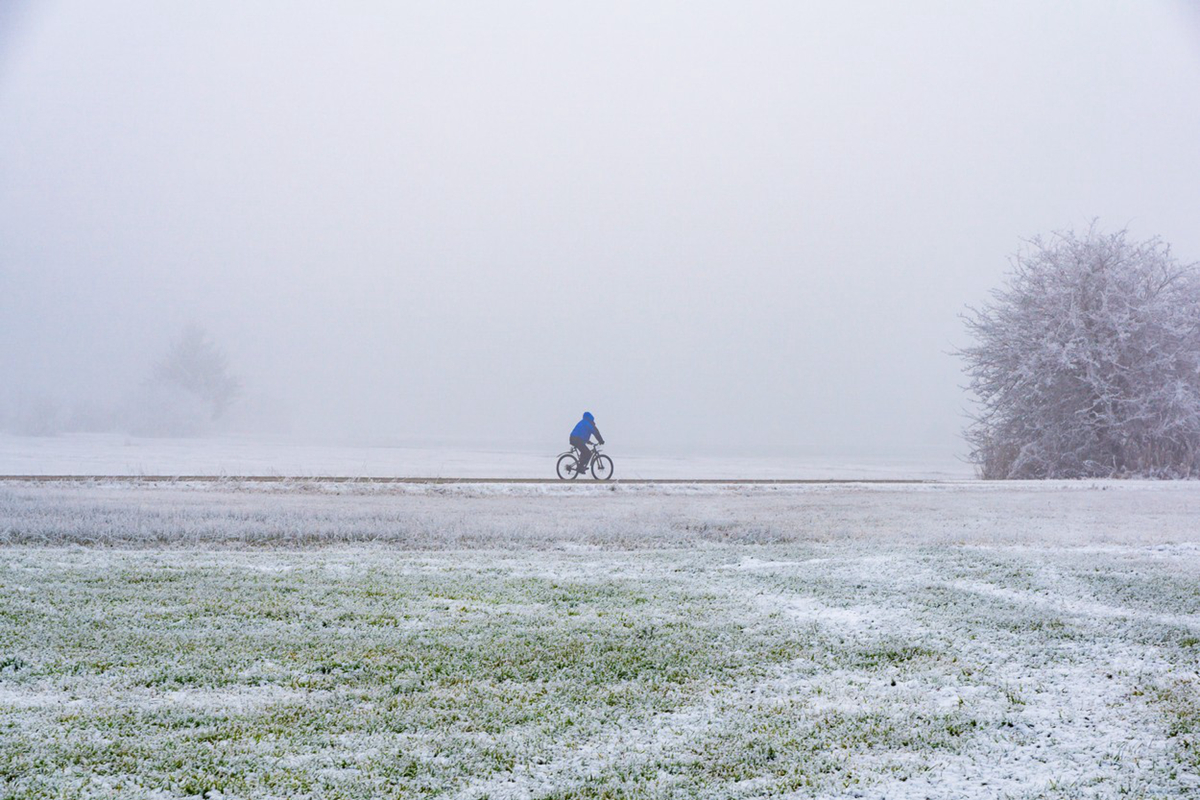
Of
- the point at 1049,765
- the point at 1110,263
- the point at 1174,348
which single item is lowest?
the point at 1049,765

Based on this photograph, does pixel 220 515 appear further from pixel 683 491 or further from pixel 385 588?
pixel 683 491

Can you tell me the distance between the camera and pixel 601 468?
25.0 meters

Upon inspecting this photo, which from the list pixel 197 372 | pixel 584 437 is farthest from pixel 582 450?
pixel 197 372

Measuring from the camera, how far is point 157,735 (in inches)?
186

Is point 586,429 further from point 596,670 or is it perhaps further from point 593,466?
point 596,670

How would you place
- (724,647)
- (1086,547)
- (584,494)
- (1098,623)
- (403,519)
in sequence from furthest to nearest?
(584,494), (403,519), (1086,547), (1098,623), (724,647)

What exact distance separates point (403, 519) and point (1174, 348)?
28.0 metres

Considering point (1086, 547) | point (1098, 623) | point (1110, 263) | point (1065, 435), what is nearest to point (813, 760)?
point (1098, 623)

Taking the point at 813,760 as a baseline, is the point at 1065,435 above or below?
above

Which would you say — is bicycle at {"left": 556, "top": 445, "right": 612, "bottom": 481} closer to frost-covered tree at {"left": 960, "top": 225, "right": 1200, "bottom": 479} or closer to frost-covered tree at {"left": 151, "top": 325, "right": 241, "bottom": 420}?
frost-covered tree at {"left": 960, "top": 225, "right": 1200, "bottom": 479}

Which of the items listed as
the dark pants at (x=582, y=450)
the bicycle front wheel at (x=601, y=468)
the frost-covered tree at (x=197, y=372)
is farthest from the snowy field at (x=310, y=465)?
the frost-covered tree at (x=197, y=372)

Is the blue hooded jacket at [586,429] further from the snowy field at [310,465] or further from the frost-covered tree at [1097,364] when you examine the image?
the frost-covered tree at [1097,364]

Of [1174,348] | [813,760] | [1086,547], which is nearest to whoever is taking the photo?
[813,760]

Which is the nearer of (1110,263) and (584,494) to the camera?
(584,494)
